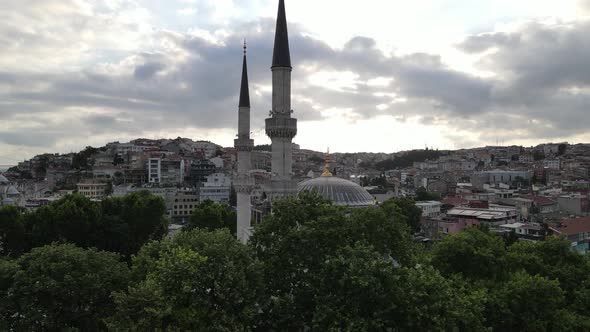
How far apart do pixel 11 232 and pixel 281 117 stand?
14.7m

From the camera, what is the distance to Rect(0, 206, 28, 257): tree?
22.9 metres

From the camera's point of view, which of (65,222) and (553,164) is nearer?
(65,222)

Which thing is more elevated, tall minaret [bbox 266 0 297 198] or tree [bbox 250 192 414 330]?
tall minaret [bbox 266 0 297 198]

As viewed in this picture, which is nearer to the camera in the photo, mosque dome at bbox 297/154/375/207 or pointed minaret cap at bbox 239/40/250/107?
pointed minaret cap at bbox 239/40/250/107

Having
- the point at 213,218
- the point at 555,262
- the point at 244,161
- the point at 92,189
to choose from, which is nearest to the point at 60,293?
the point at 244,161

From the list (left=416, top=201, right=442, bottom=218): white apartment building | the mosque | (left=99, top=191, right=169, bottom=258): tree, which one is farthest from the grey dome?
(left=416, top=201, right=442, bottom=218): white apartment building

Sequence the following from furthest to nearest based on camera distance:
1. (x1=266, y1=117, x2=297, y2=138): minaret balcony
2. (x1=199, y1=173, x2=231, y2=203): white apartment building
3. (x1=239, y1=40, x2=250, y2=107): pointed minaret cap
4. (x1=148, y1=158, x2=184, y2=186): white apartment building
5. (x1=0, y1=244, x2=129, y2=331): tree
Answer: (x1=148, y1=158, x2=184, y2=186): white apartment building
(x1=199, y1=173, x2=231, y2=203): white apartment building
(x1=239, y1=40, x2=250, y2=107): pointed minaret cap
(x1=266, y1=117, x2=297, y2=138): minaret balcony
(x1=0, y1=244, x2=129, y2=331): tree

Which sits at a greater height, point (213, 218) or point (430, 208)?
point (213, 218)

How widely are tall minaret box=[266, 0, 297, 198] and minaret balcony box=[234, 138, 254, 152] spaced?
2.42 m

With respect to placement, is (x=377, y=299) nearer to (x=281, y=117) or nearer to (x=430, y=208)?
(x=281, y=117)

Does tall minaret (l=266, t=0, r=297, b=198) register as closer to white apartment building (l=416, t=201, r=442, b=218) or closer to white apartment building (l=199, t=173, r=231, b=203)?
white apartment building (l=416, t=201, r=442, b=218)

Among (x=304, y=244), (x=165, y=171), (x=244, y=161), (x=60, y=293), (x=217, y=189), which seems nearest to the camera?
(x=304, y=244)

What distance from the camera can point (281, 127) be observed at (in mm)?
21016

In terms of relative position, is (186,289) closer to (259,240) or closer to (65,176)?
(259,240)
